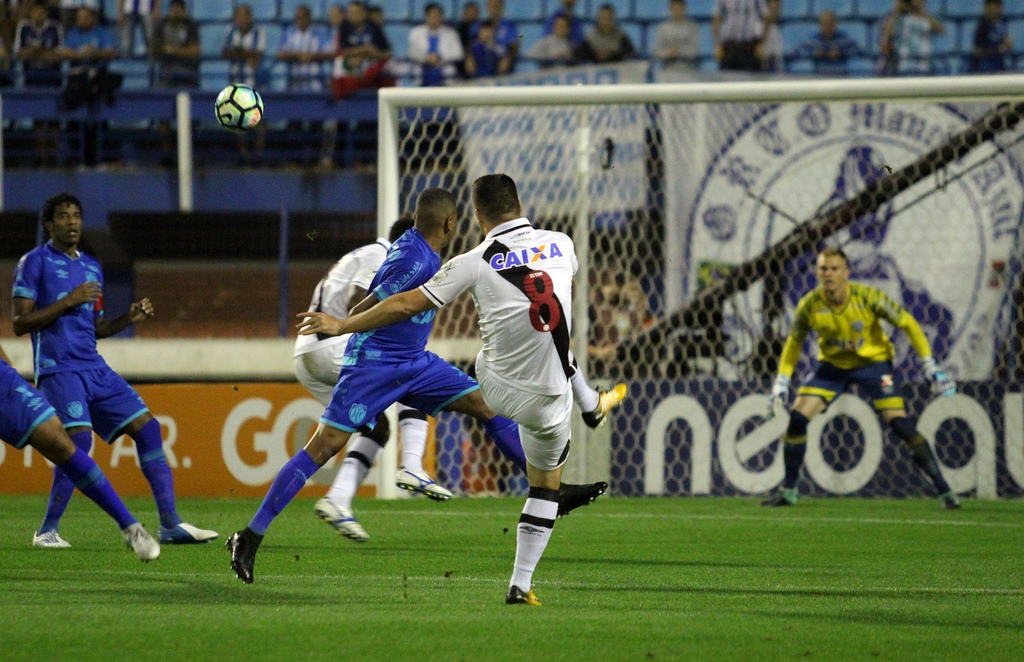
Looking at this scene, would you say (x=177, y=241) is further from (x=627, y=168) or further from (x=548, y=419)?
(x=548, y=419)

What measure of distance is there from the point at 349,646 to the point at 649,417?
784 cm

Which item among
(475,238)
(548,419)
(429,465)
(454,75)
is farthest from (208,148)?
(548,419)

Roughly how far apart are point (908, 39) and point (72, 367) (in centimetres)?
1276

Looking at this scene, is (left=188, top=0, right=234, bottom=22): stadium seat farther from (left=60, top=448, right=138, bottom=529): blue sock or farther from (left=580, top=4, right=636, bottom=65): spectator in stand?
(left=60, top=448, right=138, bottom=529): blue sock

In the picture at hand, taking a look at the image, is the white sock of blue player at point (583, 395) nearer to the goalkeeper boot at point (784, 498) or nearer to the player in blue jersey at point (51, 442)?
the player in blue jersey at point (51, 442)

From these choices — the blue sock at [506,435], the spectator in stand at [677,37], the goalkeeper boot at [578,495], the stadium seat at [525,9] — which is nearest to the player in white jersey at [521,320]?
the goalkeeper boot at [578,495]

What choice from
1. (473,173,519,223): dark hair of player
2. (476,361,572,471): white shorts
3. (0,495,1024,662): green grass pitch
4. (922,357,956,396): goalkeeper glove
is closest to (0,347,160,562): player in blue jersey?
(0,495,1024,662): green grass pitch

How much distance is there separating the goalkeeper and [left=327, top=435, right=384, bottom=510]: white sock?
3.80 m

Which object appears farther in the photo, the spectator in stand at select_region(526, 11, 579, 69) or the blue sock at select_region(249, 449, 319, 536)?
the spectator in stand at select_region(526, 11, 579, 69)

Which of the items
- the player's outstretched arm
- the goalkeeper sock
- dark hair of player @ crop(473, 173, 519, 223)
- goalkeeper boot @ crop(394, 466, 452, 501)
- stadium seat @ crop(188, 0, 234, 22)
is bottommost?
the goalkeeper sock

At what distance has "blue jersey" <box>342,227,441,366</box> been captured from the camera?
7.21 m

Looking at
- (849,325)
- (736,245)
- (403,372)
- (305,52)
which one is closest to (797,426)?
→ (849,325)

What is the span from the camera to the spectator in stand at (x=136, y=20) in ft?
60.3

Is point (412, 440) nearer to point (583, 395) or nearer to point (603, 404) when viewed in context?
point (583, 395)
